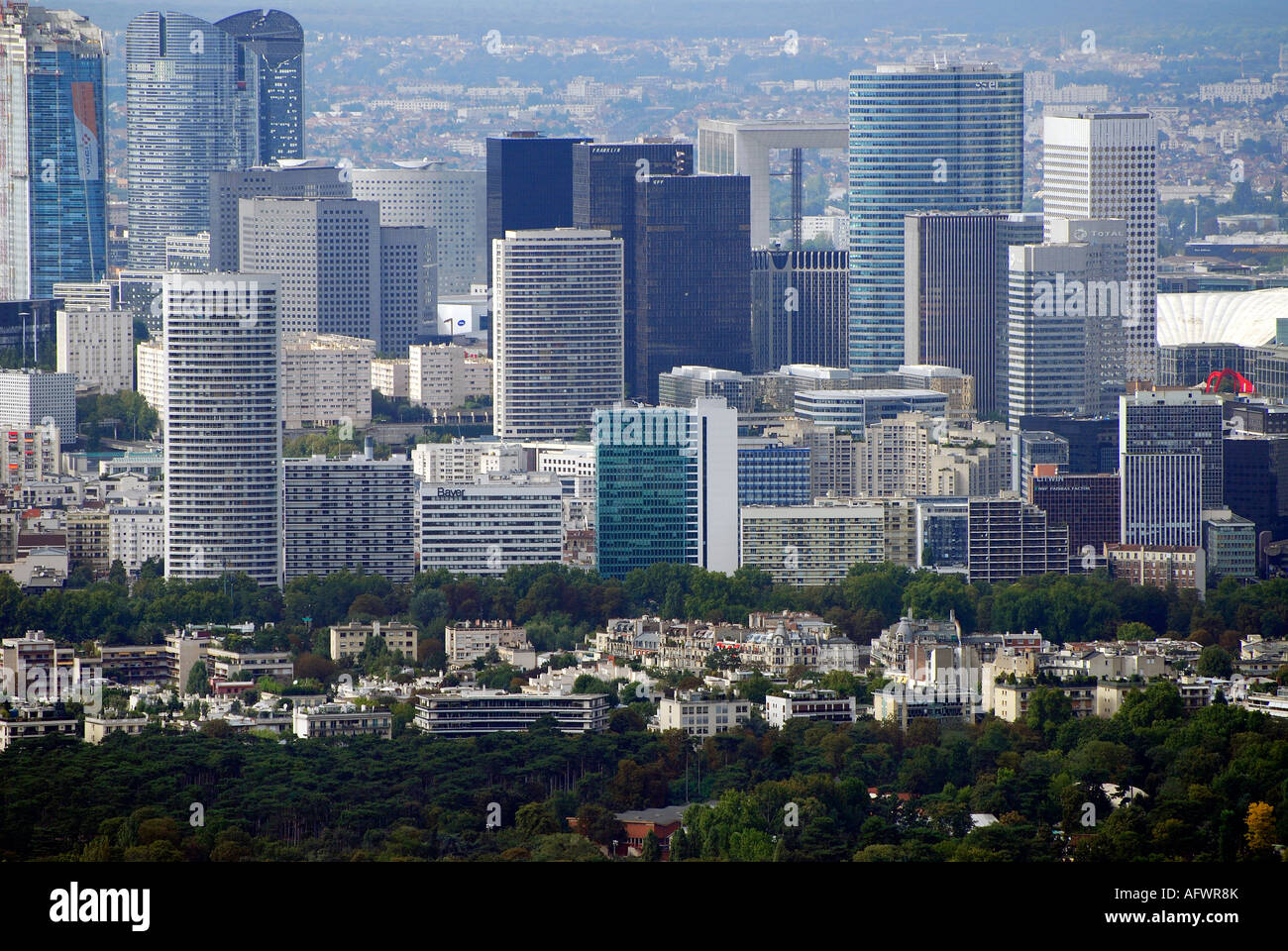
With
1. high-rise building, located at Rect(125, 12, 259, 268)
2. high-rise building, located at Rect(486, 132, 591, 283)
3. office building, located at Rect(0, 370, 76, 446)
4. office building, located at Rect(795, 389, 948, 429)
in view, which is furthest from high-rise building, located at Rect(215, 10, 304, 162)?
office building, located at Rect(795, 389, 948, 429)

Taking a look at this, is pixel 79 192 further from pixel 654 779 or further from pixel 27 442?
pixel 654 779

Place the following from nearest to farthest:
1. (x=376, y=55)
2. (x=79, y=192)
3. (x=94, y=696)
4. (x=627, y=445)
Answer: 1. (x=94, y=696)
2. (x=627, y=445)
3. (x=376, y=55)
4. (x=79, y=192)

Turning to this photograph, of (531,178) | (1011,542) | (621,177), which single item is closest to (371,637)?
(1011,542)

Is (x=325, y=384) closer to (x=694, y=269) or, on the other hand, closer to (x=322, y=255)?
(x=694, y=269)

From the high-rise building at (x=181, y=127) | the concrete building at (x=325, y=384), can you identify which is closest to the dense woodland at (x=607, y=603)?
the concrete building at (x=325, y=384)

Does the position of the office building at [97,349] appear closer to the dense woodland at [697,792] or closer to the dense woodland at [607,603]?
the dense woodland at [607,603]
